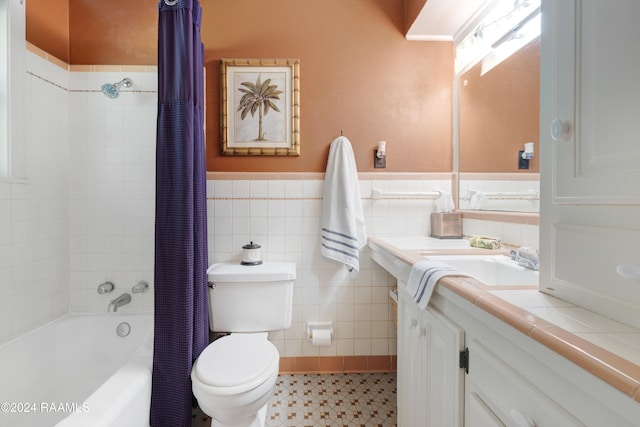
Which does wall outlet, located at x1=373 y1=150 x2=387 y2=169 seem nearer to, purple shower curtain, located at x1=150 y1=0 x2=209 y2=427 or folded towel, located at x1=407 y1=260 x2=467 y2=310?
folded towel, located at x1=407 y1=260 x2=467 y2=310

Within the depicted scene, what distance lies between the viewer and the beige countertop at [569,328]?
402mm

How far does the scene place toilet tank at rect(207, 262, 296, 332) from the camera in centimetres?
160

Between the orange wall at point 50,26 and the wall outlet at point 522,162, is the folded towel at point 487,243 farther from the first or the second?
the orange wall at point 50,26

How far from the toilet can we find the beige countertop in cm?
88

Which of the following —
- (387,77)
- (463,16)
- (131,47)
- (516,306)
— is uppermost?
(463,16)

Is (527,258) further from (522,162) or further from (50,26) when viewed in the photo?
(50,26)

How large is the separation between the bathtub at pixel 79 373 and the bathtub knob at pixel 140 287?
0.15 meters

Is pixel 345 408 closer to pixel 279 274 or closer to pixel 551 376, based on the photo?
pixel 279 274

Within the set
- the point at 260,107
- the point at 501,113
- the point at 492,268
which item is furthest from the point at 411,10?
the point at 492,268

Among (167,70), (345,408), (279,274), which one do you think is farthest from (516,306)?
(167,70)

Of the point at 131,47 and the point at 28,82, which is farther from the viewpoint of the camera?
the point at 131,47

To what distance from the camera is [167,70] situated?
4.08 ft

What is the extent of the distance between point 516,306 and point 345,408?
1314 mm

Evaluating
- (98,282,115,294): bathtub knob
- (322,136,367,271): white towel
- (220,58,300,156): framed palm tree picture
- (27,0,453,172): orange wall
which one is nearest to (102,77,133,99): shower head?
(27,0,453,172): orange wall
